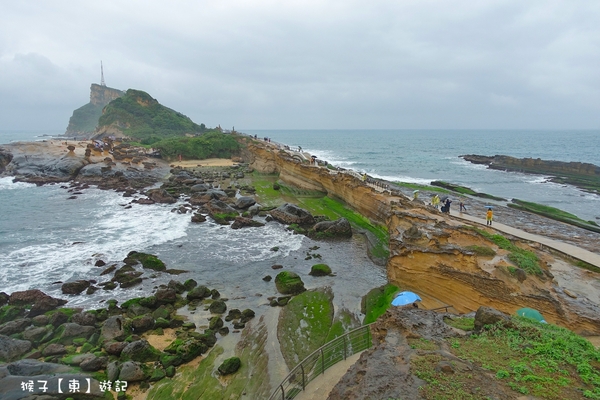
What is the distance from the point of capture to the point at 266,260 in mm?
22109

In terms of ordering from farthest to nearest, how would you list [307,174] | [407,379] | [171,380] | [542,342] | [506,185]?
[506,185] → [307,174] → [171,380] → [542,342] → [407,379]

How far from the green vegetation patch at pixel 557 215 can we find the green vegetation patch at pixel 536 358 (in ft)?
83.2

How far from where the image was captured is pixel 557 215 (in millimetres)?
30000

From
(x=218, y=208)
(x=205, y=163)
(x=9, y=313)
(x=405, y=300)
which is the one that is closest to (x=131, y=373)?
(x=9, y=313)

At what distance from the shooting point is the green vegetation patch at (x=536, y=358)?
591 centimetres

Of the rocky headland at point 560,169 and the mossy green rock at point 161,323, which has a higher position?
the rocky headland at point 560,169

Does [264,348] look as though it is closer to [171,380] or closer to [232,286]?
[171,380]

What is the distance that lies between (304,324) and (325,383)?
6.79 meters

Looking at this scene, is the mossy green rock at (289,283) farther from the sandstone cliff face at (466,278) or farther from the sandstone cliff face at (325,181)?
the sandstone cliff face at (325,181)

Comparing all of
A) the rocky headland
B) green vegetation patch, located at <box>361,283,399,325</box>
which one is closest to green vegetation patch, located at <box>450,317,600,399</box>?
green vegetation patch, located at <box>361,283,399,325</box>


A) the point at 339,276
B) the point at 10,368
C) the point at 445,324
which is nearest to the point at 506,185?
the point at 339,276

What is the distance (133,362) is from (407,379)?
10017 millimetres

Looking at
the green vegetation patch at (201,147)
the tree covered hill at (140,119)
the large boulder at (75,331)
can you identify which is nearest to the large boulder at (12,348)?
the large boulder at (75,331)

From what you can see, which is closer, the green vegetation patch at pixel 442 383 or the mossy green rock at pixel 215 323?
the green vegetation patch at pixel 442 383
